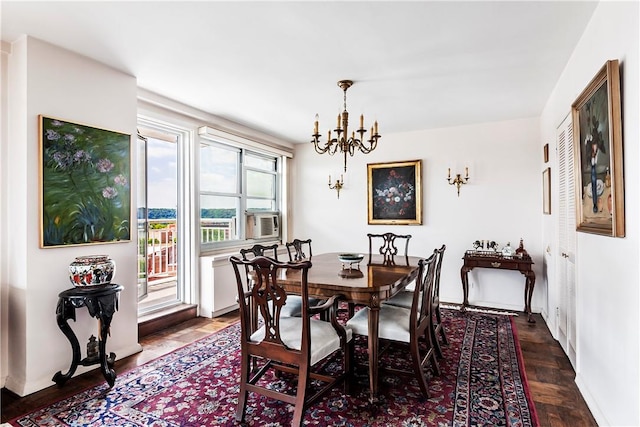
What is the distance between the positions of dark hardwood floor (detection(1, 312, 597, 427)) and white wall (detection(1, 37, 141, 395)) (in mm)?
166

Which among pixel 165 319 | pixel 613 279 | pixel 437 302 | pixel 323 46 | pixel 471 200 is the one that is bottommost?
pixel 165 319

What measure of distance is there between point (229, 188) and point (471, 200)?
10.7 ft

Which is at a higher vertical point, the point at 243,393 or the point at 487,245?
the point at 487,245

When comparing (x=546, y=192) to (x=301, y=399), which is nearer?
(x=301, y=399)

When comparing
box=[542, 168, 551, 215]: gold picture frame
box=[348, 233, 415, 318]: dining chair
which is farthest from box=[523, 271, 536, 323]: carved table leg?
box=[348, 233, 415, 318]: dining chair

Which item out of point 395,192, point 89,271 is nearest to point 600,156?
point 395,192

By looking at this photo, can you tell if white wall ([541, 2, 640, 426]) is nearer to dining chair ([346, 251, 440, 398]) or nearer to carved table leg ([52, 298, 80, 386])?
dining chair ([346, 251, 440, 398])

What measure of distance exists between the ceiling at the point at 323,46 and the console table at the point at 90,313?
175 cm

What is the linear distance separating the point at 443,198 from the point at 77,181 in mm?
4128

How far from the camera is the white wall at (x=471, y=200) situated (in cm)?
429

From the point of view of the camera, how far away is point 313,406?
214 cm

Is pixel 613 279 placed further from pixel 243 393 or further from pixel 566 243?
pixel 243 393

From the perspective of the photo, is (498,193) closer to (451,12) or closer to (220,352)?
(451,12)

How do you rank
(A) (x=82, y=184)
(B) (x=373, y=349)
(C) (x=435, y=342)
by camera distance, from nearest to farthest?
1. (B) (x=373, y=349)
2. (A) (x=82, y=184)
3. (C) (x=435, y=342)
